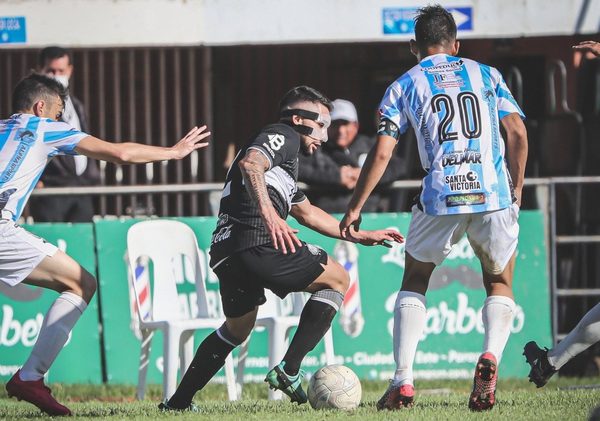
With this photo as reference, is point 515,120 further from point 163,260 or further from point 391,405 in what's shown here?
point 163,260

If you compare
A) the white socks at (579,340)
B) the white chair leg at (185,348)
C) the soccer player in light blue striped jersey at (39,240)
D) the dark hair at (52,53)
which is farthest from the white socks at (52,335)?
the dark hair at (52,53)

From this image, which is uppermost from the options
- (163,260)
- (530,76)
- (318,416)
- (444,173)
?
(530,76)

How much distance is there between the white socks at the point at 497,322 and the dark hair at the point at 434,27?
61.6 inches

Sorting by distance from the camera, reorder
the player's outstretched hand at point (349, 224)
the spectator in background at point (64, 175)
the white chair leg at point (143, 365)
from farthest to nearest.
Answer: the spectator in background at point (64, 175), the white chair leg at point (143, 365), the player's outstretched hand at point (349, 224)

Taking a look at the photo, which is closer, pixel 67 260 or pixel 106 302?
pixel 67 260

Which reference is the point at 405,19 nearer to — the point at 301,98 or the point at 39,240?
the point at 301,98

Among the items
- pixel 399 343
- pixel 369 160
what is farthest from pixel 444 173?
pixel 399 343

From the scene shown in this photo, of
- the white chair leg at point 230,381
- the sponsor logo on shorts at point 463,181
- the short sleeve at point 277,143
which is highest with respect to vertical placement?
the short sleeve at point 277,143

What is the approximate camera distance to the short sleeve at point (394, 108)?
7184 mm

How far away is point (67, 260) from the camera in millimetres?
7668

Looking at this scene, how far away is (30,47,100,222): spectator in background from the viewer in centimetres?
1102

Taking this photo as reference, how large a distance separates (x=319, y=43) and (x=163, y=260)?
334 centimetres

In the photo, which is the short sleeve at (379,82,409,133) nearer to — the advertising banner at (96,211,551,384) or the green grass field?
the green grass field

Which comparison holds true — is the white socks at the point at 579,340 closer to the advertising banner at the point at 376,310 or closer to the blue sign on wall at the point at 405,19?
the advertising banner at the point at 376,310
